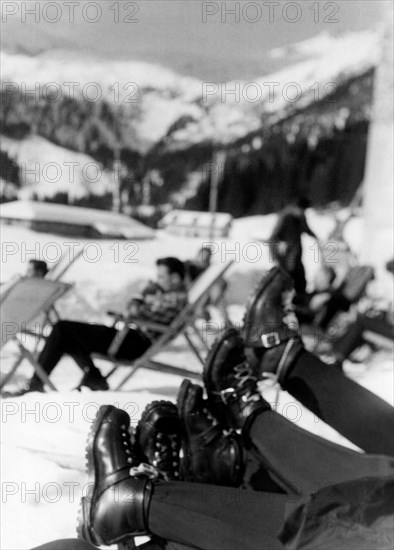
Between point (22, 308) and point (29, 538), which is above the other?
point (22, 308)

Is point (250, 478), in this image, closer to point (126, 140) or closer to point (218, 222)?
point (218, 222)

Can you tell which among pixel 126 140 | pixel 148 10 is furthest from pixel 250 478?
pixel 148 10

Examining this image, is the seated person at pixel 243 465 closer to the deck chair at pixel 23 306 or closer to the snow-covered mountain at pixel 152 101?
the deck chair at pixel 23 306

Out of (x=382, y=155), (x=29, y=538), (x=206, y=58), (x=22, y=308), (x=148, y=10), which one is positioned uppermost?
(x=148, y=10)

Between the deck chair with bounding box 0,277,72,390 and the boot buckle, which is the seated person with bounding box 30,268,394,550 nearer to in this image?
the boot buckle

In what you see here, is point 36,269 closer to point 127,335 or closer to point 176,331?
point 127,335

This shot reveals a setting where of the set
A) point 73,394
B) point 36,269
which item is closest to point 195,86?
point 36,269
